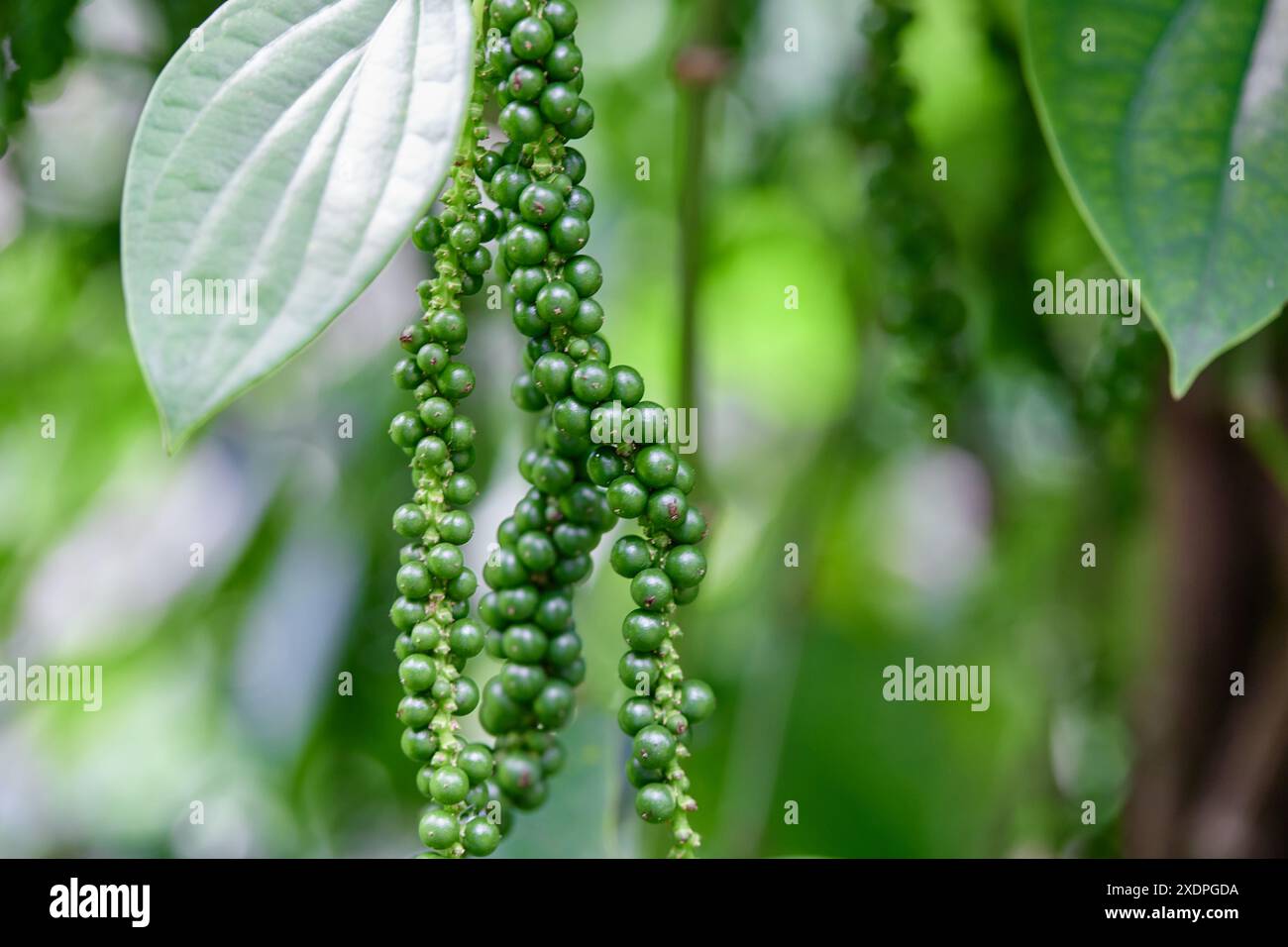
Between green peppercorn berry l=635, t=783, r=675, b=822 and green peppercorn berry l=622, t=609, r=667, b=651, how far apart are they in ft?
0.17

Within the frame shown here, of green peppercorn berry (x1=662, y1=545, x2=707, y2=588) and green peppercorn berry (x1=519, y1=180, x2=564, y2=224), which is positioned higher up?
green peppercorn berry (x1=519, y1=180, x2=564, y2=224)

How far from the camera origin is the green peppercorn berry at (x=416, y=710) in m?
0.47

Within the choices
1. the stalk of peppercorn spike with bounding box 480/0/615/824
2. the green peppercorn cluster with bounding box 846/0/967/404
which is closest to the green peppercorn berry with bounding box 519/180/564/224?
the stalk of peppercorn spike with bounding box 480/0/615/824

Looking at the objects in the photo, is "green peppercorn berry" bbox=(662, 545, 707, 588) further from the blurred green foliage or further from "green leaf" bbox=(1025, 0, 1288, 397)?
the blurred green foliage

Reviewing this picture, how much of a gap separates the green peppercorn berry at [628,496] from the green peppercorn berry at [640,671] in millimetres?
56

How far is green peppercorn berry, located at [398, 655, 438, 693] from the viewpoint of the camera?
463 mm

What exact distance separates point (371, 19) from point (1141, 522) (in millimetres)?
837

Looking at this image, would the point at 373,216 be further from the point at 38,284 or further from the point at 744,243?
the point at 744,243

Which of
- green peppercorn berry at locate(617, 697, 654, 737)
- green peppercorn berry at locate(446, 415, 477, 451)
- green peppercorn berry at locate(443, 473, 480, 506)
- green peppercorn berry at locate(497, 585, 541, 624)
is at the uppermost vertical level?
green peppercorn berry at locate(446, 415, 477, 451)

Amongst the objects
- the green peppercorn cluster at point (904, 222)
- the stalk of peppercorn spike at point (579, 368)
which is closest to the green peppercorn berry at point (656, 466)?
the stalk of peppercorn spike at point (579, 368)

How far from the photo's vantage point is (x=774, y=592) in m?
1.14

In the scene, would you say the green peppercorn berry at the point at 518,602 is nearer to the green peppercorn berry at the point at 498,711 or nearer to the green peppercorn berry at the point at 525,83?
the green peppercorn berry at the point at 498,711

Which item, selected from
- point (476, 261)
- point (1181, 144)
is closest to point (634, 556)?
point (476, 261)
